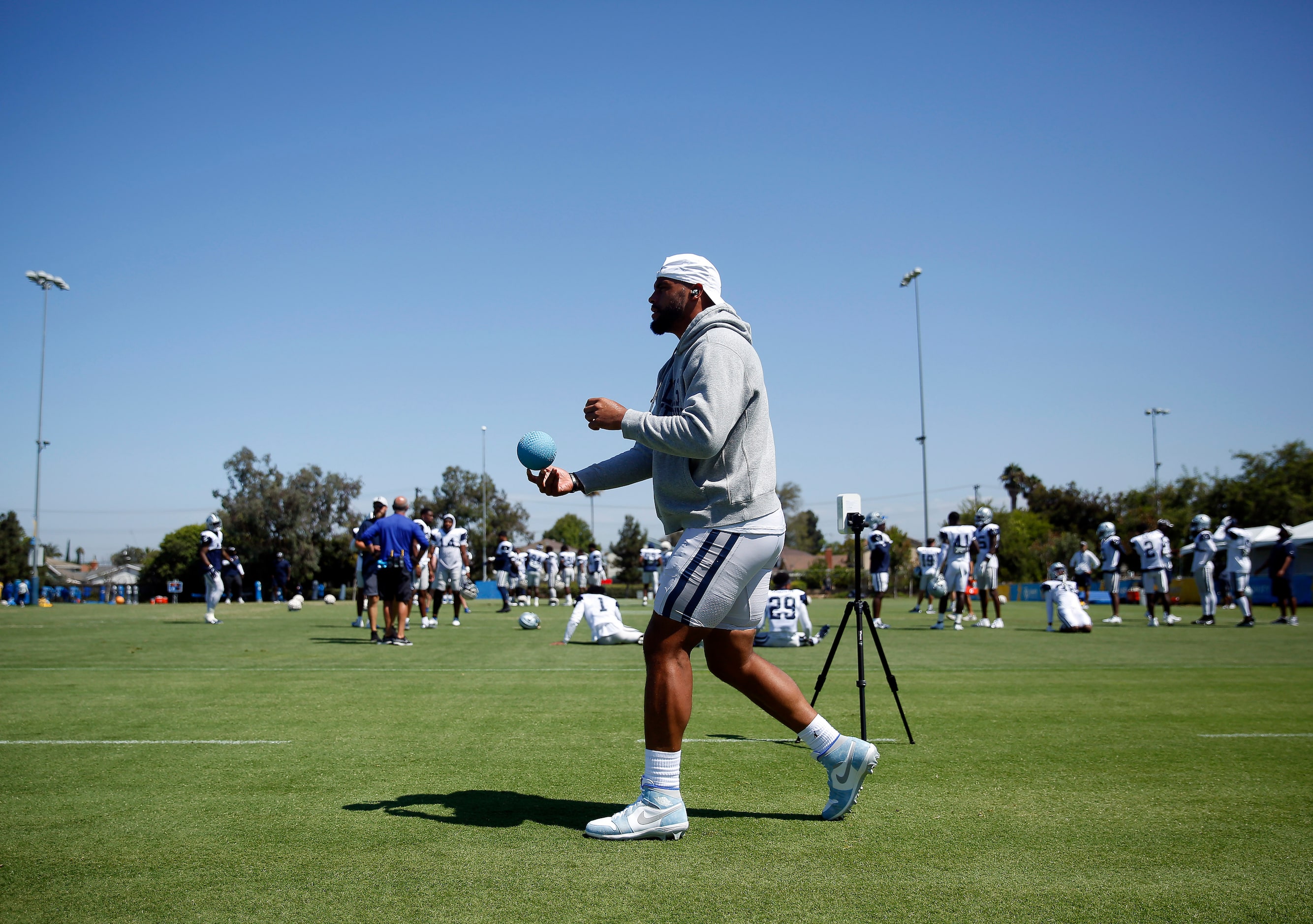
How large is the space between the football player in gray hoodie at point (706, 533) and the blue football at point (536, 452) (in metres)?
0.45

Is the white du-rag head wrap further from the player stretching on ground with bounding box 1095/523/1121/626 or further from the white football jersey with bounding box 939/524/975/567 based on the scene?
the player stretching on ground with bounding box 1095/523/1121/626

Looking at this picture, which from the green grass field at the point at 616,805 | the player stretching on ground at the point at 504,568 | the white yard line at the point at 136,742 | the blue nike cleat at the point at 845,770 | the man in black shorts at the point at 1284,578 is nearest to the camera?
the green grass field at the point at 616,805

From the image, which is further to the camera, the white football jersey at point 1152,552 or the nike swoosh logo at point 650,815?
the white football jersey at point 1152,552

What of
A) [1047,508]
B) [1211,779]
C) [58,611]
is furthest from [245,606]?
[1047,508]

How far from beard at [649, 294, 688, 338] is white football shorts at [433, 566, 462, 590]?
58.2 ft

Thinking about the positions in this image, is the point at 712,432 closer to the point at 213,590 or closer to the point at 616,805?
the point at 616,805

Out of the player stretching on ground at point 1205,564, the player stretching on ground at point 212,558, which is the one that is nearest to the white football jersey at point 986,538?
the player stretching on ground at point 1205,564

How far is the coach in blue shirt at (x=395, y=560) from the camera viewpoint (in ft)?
45.4

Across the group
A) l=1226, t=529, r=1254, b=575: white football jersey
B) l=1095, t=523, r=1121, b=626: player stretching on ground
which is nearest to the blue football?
l=1095, t=523, r=1121, b=626: player stretching on ground

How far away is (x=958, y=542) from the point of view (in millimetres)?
19547

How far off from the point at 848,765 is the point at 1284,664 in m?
9.72

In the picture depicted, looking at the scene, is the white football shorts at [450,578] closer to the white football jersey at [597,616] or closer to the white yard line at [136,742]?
the white football jersey at [597,616]

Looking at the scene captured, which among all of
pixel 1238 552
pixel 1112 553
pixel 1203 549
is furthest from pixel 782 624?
pixel 1238 552

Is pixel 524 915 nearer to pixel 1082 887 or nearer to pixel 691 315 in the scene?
pixel 1082 887
